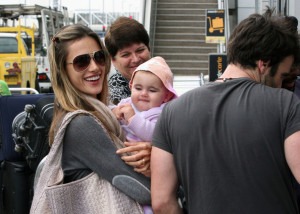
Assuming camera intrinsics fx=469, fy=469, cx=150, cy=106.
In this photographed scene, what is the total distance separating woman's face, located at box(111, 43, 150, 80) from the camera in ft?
9.95

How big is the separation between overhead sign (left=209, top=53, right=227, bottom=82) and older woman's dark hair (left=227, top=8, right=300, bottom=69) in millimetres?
6279

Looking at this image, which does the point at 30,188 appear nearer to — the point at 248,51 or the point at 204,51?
the point at 248,51

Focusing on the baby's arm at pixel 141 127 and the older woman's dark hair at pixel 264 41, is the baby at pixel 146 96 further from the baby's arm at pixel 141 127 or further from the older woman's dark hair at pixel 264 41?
the older woman's dark hair at pixel 264 41

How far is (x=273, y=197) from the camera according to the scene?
171 cm

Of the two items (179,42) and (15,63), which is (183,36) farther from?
(15,63)

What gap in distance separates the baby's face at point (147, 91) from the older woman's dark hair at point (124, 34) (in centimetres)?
69

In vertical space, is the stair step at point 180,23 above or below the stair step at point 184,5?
below

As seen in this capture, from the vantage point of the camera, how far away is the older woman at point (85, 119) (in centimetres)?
194

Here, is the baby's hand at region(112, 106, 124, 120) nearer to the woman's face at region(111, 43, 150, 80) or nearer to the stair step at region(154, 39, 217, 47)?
the woman's face at region(111, 43, 150, 80)

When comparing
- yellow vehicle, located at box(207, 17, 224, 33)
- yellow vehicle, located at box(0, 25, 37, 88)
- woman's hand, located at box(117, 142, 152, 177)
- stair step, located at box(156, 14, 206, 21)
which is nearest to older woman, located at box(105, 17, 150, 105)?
woman's hand, located at box(117, 142, 152, 177)

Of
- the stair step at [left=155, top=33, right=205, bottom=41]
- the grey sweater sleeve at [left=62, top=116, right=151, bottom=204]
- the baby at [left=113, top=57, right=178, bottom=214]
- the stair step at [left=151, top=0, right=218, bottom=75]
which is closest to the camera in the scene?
the grey sweater sleeve at [left=62, top=116, right=151, bottom=204]

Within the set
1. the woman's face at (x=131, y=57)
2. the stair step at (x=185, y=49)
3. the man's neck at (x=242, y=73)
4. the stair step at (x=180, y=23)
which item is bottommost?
the man's neck at (x=242, y=73)

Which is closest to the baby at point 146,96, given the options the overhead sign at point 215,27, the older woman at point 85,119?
the older woman at point 85,119

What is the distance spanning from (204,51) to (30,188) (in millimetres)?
11856
